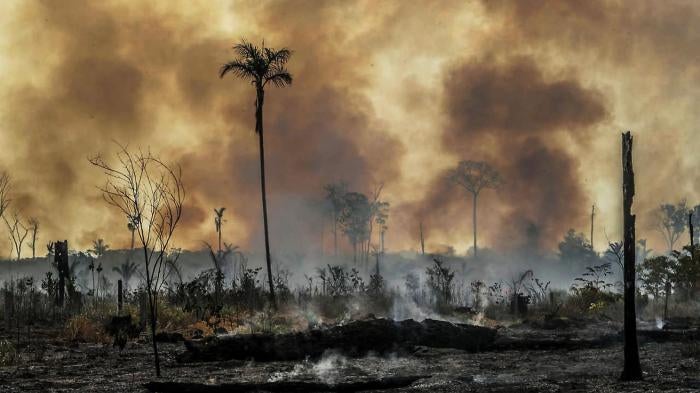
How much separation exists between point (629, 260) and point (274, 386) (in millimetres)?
6292

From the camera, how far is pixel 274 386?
12.4 metres

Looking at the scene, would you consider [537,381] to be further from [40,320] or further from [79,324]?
[40,320]

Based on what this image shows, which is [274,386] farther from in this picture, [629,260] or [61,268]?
[61,268]

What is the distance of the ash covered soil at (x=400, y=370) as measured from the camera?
12148 mm

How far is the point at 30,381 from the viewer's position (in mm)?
13109

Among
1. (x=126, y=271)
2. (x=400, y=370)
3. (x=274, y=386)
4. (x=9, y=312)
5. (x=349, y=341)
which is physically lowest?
(x=400, y=370)

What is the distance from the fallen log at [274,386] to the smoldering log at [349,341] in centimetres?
344

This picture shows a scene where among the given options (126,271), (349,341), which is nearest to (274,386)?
(349,341)

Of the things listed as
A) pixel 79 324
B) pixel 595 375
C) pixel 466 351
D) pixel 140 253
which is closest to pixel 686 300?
pixel 466 351

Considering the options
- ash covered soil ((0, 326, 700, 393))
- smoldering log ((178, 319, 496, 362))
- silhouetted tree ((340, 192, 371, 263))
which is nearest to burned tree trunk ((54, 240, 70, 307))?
ash covered soil ((0, 326, 700, 393))

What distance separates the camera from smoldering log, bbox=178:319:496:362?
15977 mm

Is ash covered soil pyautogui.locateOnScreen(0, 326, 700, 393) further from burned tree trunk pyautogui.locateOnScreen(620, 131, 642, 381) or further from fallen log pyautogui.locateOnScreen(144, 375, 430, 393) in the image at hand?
burned tree trunk pyautogui.locateOnScreen(620, 131, 642, 381)

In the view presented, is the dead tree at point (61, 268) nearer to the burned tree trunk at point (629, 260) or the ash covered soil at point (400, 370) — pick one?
the ash covered soil at point (400, 370)

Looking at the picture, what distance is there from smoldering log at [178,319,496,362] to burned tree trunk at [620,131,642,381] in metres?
5.75
